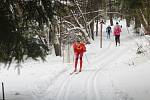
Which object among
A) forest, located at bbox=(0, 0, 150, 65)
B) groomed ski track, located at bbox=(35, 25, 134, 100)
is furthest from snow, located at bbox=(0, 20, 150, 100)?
forest, located at bbox=(0, 0, 150, 65)

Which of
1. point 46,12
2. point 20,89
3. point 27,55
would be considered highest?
point 46,12

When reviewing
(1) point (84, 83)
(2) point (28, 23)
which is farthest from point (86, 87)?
(2) point (28, 23)

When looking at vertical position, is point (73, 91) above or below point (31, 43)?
below

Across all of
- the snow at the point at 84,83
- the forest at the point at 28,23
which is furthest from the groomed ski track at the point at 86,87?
the forest at the point at 28,23

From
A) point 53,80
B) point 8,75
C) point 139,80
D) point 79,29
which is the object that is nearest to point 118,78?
point 139,80

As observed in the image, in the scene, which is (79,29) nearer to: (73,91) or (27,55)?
(73,91)

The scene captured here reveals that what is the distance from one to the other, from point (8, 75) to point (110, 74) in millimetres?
4992

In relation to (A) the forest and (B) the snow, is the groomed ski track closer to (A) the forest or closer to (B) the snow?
(B) the snow

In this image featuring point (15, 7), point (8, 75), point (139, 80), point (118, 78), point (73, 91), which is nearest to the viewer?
point (15, 7)

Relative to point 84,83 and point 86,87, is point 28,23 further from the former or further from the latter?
point 84,83

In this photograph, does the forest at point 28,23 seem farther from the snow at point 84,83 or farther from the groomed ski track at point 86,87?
the groomed ski track at point 86,87

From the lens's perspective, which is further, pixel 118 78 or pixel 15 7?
pixel 118 78

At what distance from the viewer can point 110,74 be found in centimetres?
1903

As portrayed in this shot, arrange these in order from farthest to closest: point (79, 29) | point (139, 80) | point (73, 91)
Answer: point (79, 29) → point (139, 80) → point (73, 91)
